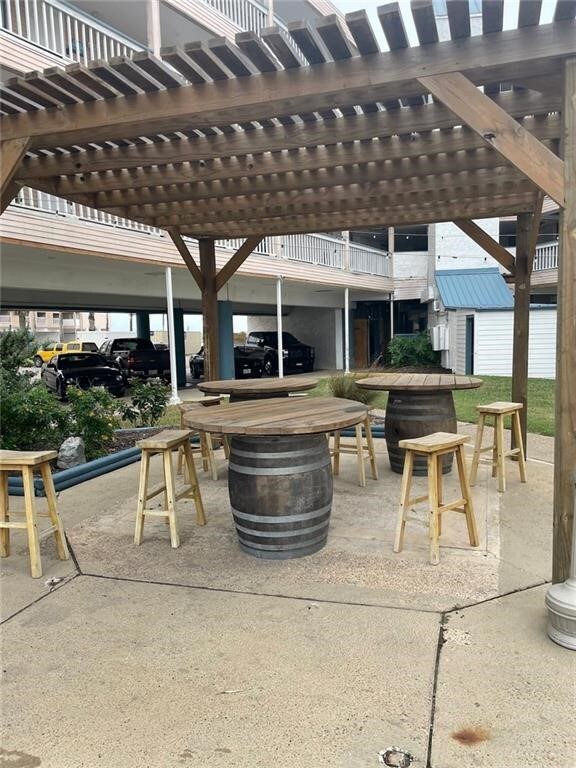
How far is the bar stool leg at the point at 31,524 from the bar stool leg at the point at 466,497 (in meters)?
2.76

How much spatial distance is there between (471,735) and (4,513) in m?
3.15

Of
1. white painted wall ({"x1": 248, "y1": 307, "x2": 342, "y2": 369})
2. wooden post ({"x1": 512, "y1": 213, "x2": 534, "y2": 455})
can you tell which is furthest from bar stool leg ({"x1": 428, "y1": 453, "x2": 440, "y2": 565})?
white painted wall ({"x1": 248, "y1": 307, "x2": 342, "y2": 369})

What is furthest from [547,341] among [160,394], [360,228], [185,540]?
[185,540]

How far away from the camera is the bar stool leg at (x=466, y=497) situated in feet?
12.2

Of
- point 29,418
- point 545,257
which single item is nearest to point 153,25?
point 29,418

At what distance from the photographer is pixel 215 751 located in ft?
6.50

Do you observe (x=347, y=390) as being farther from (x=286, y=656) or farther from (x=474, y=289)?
(x=474, y=289)

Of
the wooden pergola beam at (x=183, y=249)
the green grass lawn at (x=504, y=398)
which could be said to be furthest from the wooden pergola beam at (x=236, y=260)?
the green grass lawn at (x=504, y=398)

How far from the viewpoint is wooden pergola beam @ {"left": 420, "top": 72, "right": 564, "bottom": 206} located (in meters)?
2.66

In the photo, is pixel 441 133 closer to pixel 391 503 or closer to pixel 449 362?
pixel 391 503

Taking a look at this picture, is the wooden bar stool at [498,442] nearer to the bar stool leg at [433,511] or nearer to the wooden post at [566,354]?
the bar stool leg at [433,511]

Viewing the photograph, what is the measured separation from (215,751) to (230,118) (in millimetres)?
3138

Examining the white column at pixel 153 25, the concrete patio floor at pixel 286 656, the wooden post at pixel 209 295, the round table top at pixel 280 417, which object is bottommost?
the concrete patio floor at pixel 286 656

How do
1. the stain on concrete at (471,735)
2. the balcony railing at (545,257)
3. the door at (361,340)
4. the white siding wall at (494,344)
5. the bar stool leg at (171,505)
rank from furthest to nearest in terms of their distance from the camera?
the door at (361,340) < the balcony railing at (545,257) < the white siding wall at (494,344) < the bar stool leg at (171,505) < the stain on concrete at (471,735)
